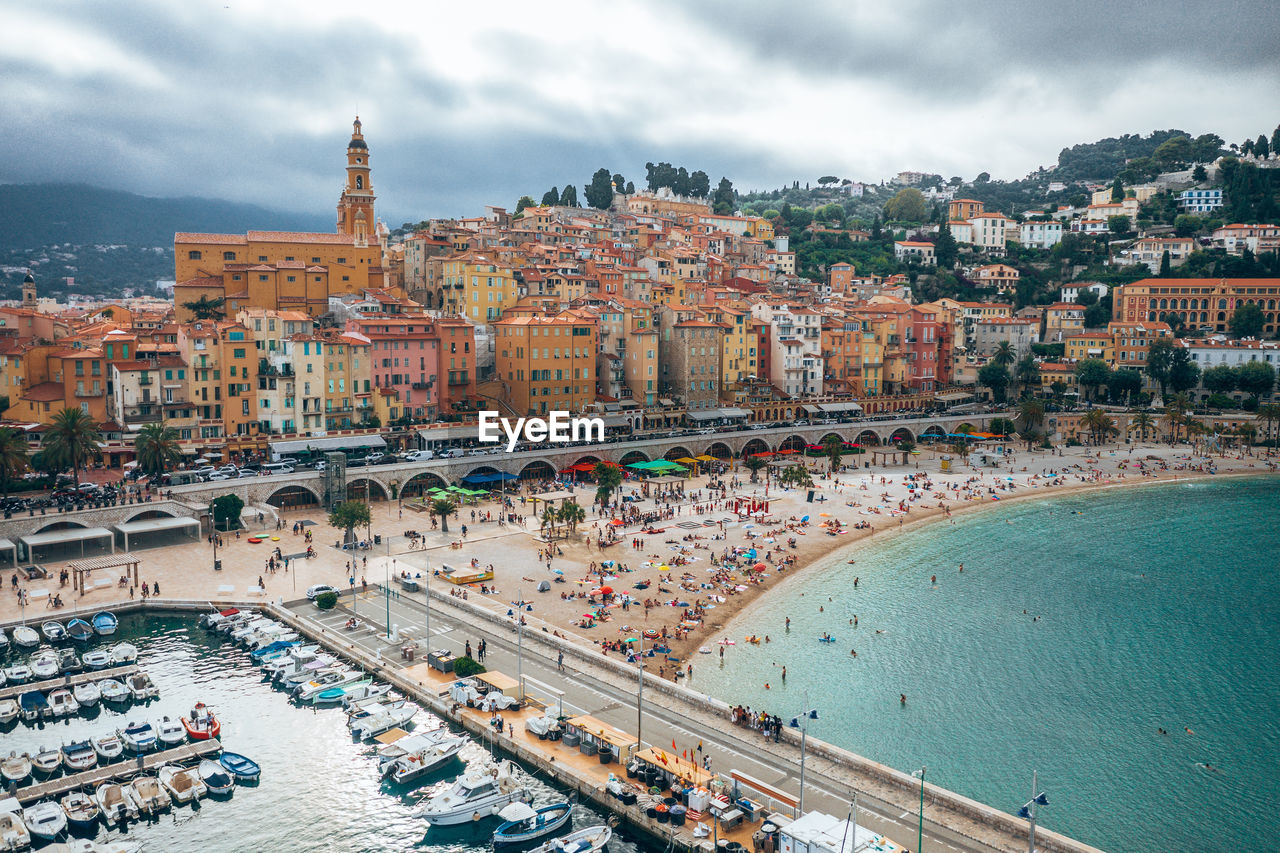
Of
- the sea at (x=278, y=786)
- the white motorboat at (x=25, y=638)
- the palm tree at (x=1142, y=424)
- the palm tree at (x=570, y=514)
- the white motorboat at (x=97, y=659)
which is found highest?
the palm tree at (x=1142, y=424)

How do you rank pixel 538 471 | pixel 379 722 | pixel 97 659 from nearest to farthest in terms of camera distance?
pixel 379 722, pixel 97 659, pixel 538 471

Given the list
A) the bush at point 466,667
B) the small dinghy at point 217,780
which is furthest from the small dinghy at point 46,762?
the bush at point 466,667

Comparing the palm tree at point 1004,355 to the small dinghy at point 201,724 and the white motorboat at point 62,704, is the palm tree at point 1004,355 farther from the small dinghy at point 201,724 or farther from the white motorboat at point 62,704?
the white motorboat at point 62,704

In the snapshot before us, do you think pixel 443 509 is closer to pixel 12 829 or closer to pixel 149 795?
pixel 149 795

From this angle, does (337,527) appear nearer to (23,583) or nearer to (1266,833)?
(23,583)

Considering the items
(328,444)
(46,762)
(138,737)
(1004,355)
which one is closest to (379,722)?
(138,737)

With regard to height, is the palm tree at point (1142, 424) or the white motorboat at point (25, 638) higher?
the palm tree at point (1142, 424)

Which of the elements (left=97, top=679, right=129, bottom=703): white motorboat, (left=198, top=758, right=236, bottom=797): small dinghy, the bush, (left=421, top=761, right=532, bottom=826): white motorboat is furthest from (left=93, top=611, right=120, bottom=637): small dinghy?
(left=421, top=761, right=532, bottom=826): white motorboat
